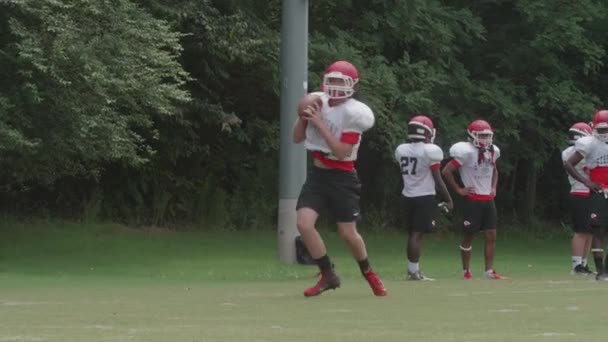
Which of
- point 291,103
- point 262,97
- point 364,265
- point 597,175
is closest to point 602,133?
point 597,175

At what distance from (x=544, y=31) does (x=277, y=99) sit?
19.0 feet

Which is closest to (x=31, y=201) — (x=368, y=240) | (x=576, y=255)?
(x=368, y=240)

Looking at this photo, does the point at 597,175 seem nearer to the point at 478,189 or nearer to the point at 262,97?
the point at 478,189

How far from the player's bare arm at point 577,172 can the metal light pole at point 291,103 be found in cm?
469

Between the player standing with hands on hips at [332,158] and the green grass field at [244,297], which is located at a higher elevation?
the player standing with hands on hips at [332,158]

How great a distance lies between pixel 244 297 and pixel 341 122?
5.97 ft

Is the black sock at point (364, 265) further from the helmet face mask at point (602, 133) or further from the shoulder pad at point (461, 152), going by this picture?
the shoulder pad at point (461, 152)

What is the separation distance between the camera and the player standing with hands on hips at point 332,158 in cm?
1215

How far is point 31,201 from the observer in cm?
2617

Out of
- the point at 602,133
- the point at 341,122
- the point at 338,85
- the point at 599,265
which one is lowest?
the point at 599,265

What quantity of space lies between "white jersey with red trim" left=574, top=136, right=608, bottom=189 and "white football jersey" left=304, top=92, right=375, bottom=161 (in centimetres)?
535

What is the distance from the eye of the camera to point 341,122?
12.2 metres

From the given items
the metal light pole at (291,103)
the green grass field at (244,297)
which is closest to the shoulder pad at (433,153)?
the green grass field at (244,297)

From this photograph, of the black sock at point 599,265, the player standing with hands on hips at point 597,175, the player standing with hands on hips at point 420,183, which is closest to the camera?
the black sock at point 599,265
